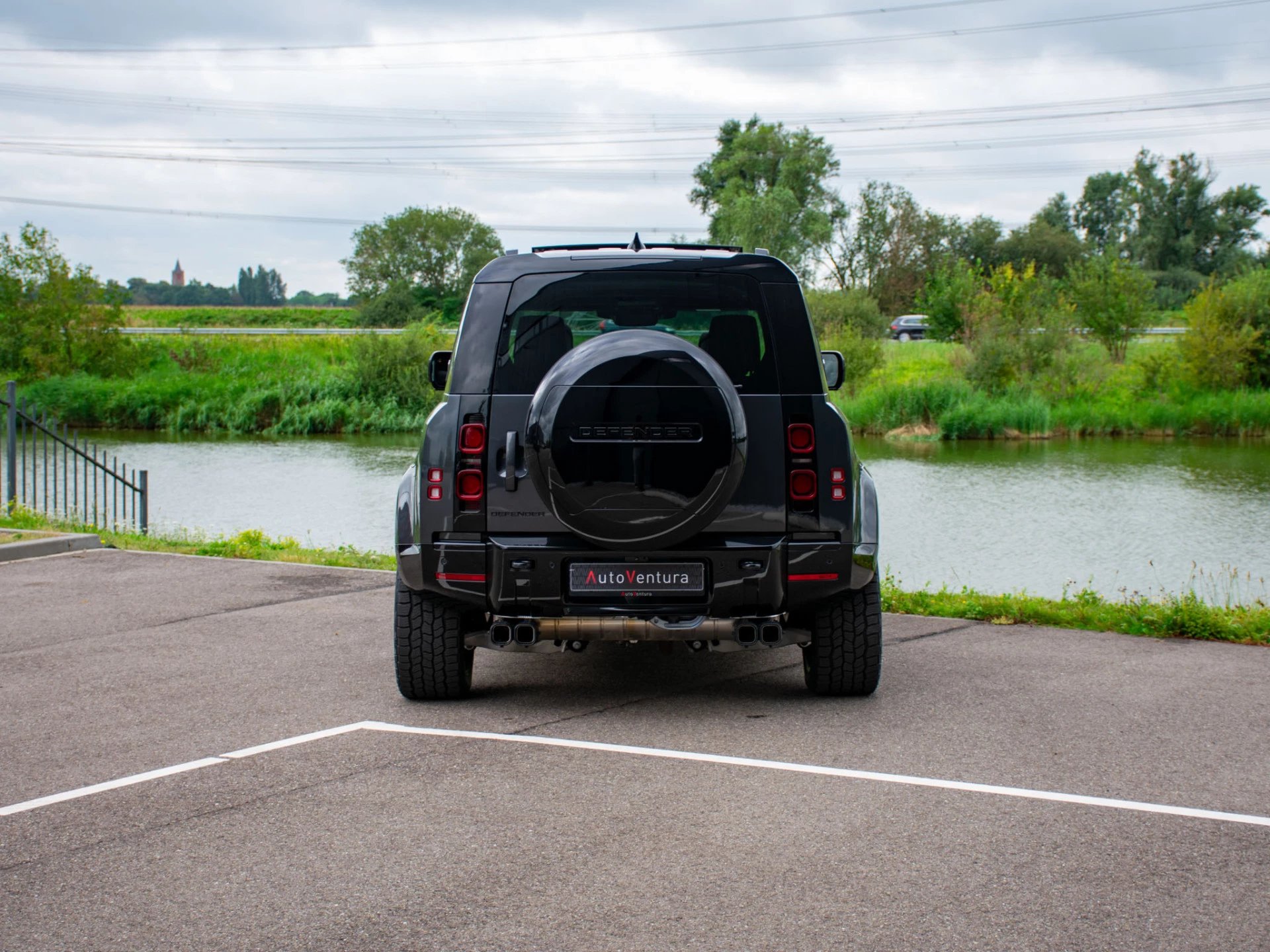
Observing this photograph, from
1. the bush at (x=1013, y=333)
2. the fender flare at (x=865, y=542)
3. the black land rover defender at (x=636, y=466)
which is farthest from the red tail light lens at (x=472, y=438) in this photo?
the bush at (x=1013, y=333)

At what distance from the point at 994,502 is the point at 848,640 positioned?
18.1 m

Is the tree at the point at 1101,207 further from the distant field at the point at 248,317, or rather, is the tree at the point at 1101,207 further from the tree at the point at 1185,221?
the distant field at the point at 248,317

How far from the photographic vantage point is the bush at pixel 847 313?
4938cm

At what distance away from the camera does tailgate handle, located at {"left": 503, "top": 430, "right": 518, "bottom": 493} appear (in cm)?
545

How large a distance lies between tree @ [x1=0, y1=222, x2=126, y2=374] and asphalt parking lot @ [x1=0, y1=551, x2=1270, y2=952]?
42817 mm

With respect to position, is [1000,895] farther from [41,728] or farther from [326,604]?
[326,604]

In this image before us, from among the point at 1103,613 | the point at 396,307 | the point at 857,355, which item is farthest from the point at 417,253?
the point at 1103,613

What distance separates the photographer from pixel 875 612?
591 centimetres

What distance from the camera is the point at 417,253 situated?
87000 millimetres

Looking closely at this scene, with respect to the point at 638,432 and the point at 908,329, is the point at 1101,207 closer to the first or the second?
Answer: the point at 908,329

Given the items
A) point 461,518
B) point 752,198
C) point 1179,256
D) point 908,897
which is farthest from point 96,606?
point 1179,256

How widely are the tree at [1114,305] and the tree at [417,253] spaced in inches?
1846

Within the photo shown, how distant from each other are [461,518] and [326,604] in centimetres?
359

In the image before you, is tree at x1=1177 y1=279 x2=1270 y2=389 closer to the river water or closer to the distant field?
the river water
